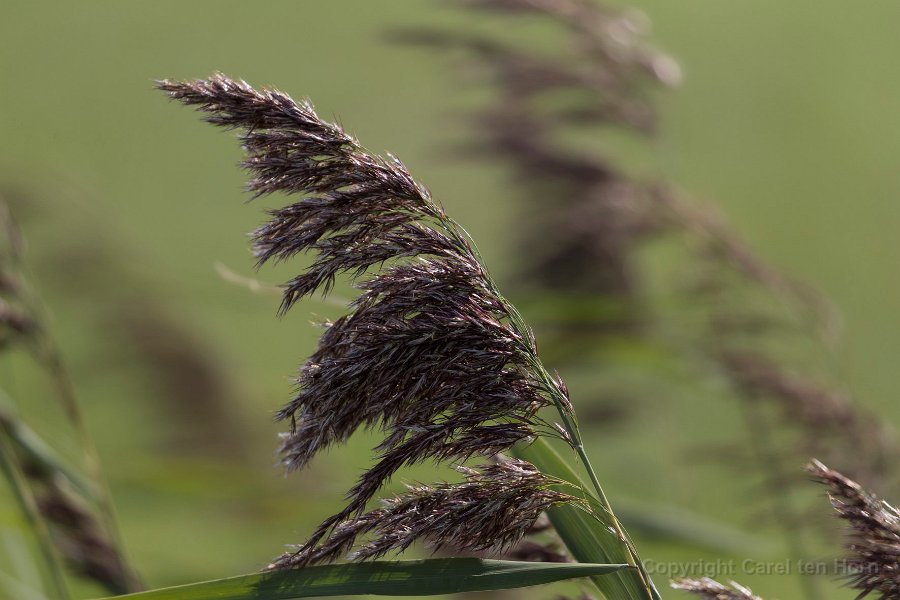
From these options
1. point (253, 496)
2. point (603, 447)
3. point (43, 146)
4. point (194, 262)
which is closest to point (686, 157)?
point (603, 447)

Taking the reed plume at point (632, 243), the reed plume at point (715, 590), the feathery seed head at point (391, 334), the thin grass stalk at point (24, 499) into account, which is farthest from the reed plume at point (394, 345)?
the reed plume at point (632, 243)

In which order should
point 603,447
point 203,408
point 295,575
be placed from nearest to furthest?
point 295,575
point 203,408
point 603,447

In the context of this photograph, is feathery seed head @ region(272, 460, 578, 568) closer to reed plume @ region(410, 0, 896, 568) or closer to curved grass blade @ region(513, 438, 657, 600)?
curved grass blade @ region(513, 438, 657, 600)

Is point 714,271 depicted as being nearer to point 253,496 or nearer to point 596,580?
point 253,496

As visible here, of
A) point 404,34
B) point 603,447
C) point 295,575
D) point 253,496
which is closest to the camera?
point 295,575

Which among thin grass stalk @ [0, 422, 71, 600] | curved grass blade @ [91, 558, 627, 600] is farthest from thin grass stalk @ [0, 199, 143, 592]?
curved grass blade @ [91, 558, 627, 600]

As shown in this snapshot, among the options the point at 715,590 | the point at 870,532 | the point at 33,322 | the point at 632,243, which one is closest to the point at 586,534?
the point at 715,590
